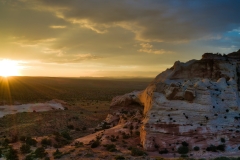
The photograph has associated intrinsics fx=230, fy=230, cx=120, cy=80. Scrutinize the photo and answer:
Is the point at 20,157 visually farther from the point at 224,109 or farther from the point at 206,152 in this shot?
the point at 224,109

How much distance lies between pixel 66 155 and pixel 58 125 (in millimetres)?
15363

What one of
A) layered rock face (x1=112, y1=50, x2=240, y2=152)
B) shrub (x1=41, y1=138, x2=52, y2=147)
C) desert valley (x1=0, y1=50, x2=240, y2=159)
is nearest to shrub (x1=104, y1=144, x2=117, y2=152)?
desert valley (x1=0, y1=50, x2=240, y2=159)

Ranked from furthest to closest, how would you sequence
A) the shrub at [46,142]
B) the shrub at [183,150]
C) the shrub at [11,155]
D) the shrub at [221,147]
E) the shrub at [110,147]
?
the shrub at [46,142] < the shrub at [110,147] < the shrub at [221,147] < the shrub at [183,150] < the shrub at [11,155]

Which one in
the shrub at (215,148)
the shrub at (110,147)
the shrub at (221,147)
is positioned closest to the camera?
the shrub at (215,148)

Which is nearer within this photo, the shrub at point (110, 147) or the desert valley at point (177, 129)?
the desert valley at point (177, 129)

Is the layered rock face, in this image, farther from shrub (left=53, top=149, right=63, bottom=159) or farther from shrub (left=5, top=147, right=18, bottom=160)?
shrub (left=5, top=147, right=18, bottom=160)

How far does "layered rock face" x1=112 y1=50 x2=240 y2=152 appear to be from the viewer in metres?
18.5

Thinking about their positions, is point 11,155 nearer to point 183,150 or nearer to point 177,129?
point 183,150

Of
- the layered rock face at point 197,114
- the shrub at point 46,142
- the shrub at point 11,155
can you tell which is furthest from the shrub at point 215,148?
the shrub at point 11,155

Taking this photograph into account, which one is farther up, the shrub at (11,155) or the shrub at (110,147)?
the shrub at (11,155)

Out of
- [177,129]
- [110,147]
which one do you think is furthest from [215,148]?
[110,147]

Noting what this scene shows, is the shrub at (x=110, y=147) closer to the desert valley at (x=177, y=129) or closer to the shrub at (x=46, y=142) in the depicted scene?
the desert valley at (x=177, y=129)

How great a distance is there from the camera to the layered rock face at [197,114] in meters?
18.5

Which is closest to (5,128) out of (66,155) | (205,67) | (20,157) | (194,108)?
(20,157)
